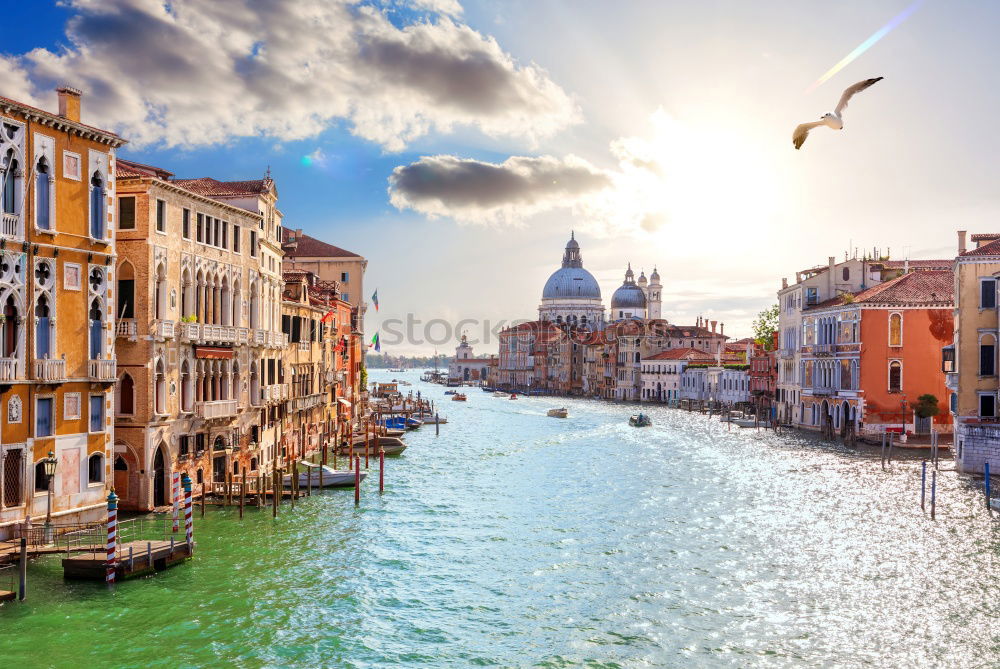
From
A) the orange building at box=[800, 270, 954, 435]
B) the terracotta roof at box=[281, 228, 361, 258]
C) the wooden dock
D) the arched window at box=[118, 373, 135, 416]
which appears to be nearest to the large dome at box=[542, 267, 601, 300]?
the terracotta roof at box=[281, 228, 361, 258]

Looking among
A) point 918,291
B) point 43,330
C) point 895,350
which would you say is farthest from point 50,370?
point 918,291

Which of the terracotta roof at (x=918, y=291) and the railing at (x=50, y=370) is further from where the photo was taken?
the terracotta roof at (x=918, y=291)

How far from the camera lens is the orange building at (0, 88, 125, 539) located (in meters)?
15.8

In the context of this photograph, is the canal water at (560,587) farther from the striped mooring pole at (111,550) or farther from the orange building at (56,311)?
the orange building at (56,311)

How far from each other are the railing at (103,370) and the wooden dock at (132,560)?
378cm

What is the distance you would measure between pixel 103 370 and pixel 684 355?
7262 centimetres

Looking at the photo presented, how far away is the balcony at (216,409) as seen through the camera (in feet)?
71.5

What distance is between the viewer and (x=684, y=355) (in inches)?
3354

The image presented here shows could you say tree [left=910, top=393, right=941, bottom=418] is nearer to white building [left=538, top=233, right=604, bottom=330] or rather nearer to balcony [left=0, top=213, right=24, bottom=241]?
balcony [left=0, top=213, right=24, bottom=241]

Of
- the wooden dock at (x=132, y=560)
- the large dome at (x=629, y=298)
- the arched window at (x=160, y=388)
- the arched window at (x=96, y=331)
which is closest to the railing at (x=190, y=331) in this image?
the arched window at (x=160, y=388)

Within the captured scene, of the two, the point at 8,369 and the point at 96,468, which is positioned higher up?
the point at 8,369

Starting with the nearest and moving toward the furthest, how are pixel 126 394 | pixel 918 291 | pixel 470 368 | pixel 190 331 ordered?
pixel 126 394 → pixel 190 331 → pixel 918 291 → pixel 470 368

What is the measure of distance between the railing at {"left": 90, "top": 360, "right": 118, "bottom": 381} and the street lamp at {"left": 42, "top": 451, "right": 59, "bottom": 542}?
1.89m

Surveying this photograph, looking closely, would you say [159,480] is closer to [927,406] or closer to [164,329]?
[164,329]
